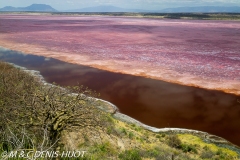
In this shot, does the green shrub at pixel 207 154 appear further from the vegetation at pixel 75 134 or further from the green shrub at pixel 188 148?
the green shrub at pixel 188 148

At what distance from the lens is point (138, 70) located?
76.7 feet

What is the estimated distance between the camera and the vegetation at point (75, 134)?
623 cm

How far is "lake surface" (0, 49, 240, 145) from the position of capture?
1352cm

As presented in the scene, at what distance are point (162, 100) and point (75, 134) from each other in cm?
914

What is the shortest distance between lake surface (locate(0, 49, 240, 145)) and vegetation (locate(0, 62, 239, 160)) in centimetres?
199

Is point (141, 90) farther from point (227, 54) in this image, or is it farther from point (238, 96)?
point (227, 54)

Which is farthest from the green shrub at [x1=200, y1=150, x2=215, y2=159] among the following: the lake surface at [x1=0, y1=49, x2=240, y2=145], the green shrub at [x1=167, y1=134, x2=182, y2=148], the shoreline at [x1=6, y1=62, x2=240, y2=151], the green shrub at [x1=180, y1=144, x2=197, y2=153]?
the lake surface at [x1=0, y1=49, x2=240, y2=145]

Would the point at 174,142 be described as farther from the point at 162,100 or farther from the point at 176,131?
the point at 162,100

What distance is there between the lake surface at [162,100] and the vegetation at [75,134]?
1986 millimetres

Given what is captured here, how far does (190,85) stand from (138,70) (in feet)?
19.7

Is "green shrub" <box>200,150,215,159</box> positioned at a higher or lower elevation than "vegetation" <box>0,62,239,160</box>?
lower

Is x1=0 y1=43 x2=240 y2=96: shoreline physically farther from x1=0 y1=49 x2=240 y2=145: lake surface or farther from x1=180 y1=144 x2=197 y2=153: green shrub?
x1=180 y1=144 x2=197 y2=153: green shrub

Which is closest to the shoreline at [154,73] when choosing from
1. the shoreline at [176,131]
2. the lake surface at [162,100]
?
the lake surface at [162,100]

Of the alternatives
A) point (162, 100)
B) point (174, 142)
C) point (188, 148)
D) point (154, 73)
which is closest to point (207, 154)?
point (188, 148)
